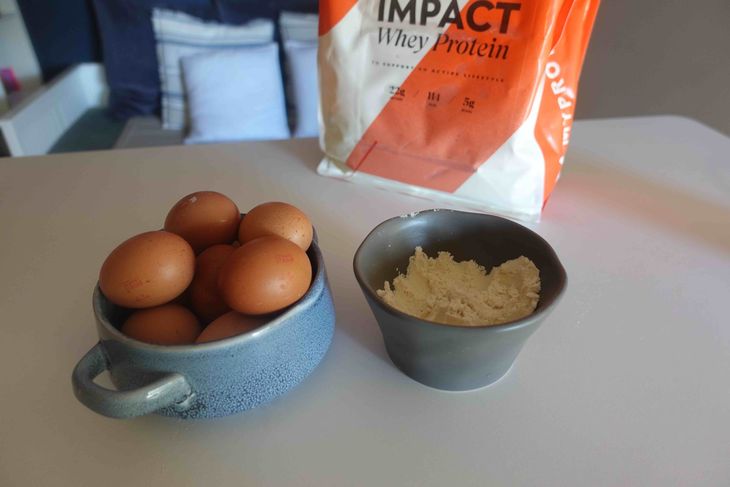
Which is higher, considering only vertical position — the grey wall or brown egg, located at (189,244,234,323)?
brown egg, located at (189,244,234,323)

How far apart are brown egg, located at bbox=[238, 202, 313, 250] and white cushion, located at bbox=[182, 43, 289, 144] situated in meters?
1.12

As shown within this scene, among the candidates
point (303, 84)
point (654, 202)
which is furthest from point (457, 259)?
point (303, 84)

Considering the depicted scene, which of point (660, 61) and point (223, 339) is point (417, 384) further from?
point (660, 61)

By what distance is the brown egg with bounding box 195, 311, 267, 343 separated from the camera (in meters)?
0.36

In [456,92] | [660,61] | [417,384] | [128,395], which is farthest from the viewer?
[660,61]

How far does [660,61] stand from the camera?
4.48ft

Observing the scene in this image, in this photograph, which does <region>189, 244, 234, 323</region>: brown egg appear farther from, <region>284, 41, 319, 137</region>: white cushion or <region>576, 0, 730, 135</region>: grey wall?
<region>576, 0, 730, 135</region>: grey wall

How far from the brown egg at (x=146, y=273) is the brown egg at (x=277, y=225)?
7 cm

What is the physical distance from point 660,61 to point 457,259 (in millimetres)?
1232

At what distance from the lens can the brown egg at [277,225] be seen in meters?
0.42

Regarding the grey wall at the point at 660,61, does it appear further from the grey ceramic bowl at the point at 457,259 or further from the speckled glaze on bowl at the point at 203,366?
the speckled glaze on bowl at the point at 203,366

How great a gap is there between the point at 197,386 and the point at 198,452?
0.06 metres

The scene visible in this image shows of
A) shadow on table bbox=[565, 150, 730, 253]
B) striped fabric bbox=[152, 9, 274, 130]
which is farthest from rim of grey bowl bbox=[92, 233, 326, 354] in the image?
striped fabric bbox=[152, 9, 274, 130]

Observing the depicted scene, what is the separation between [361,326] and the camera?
1.60ft
